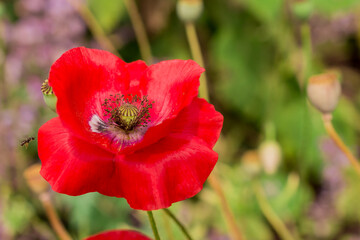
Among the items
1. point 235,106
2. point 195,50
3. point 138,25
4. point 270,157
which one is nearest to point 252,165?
point 270,157

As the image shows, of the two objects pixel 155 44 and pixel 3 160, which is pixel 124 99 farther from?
pixel 155 44

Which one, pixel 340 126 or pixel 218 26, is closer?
pixel 340 126

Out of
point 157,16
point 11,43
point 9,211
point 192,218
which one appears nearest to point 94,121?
point 9,211

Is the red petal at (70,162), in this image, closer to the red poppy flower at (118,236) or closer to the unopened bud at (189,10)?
the red poppy flower at (118,236)

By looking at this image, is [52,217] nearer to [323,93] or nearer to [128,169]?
[128,169]

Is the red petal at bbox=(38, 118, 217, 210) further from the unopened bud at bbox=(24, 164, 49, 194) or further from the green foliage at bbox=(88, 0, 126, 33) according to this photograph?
the green foliage at bbox=(88, 0, 126, 33)

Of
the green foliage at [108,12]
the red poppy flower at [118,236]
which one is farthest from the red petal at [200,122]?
the green foliage at [108,12]
